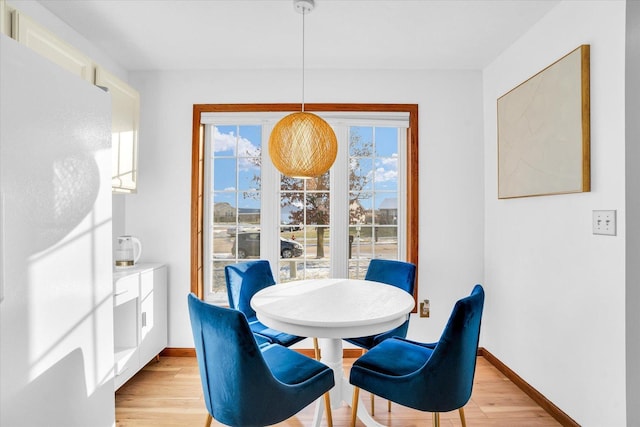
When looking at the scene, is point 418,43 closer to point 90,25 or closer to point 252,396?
point 90,25

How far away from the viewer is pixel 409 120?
2.93 m

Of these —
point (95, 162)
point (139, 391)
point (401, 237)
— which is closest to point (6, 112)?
point (95, 162)

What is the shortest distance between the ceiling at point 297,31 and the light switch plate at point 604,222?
1.25m

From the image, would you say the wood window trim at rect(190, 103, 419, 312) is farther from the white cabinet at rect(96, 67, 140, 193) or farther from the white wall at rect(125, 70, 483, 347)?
the white cabinet at rect(96, 67, 140, 193)

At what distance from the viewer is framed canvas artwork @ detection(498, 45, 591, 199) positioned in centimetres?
182

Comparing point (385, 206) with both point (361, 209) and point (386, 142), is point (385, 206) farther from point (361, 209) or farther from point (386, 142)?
point (386, 142)

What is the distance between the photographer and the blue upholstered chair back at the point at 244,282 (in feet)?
7.78

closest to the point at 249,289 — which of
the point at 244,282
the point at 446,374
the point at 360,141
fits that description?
the point at 244,282

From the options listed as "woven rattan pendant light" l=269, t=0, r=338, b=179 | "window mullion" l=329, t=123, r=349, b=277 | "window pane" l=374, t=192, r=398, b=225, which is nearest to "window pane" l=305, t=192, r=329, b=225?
"window mullion" l=329, t=123, r=349, b=277

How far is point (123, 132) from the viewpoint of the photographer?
2.39 meters

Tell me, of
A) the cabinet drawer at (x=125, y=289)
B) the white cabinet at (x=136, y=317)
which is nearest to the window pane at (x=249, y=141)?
the white cabinet at (x=136, y=317)

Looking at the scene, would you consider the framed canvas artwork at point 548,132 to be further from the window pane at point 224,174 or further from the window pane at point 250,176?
the window pane at point 224,174

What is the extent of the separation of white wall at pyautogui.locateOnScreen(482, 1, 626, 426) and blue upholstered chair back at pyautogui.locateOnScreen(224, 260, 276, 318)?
1766 millimetres

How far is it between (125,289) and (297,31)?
2005mm
